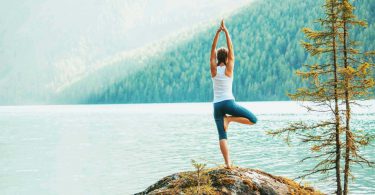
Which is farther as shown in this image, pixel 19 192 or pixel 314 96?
pixel 19 192

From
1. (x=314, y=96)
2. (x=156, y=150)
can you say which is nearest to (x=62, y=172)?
(x=156, y=150)

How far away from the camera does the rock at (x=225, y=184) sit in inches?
328

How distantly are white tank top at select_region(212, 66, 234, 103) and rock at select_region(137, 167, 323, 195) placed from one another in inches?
51.6

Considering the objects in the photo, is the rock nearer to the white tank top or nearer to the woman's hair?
the white tank top

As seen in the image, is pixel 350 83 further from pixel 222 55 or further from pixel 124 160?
pixel 124 160

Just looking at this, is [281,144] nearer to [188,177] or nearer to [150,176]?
[150,176]

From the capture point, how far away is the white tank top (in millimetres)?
9164

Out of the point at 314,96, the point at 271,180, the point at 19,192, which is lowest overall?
the point at 19,192

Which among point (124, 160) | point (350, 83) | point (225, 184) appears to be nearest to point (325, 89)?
point (350, 83)

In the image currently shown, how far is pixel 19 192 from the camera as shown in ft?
101

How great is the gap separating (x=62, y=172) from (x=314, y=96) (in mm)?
30182

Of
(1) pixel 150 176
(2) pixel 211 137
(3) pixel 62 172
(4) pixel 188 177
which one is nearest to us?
(4) pixel 188 177

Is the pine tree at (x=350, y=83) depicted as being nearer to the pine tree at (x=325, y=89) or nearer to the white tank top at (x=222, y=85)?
the pine tree at (x=325, y=89)

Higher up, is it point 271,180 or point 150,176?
point 271,180
